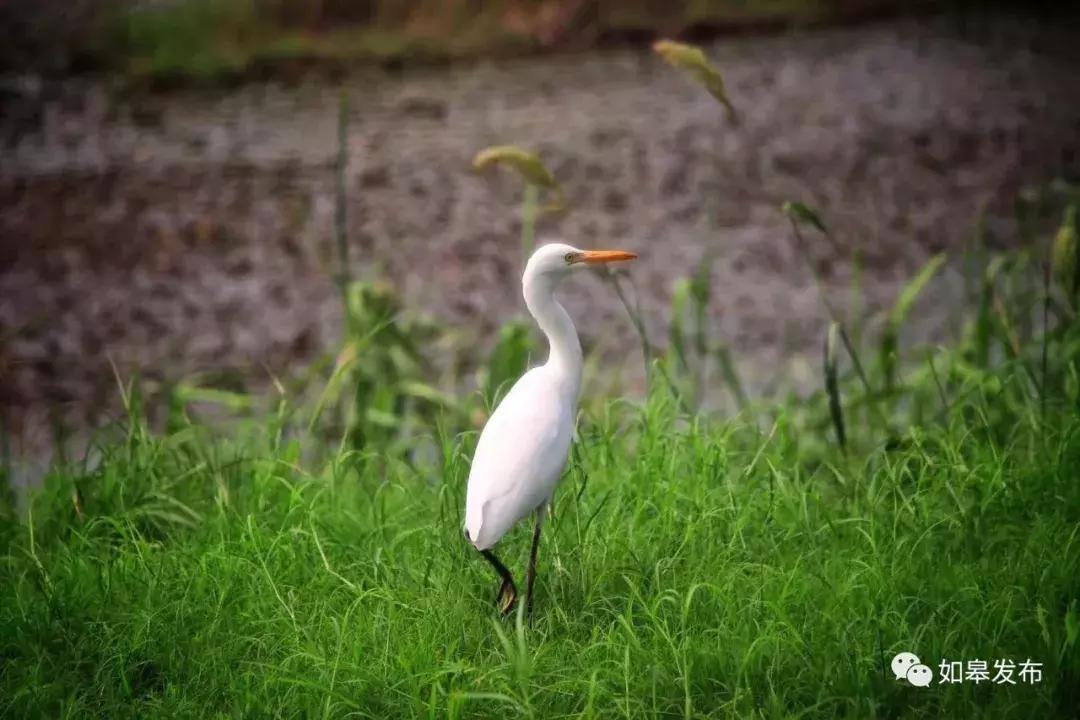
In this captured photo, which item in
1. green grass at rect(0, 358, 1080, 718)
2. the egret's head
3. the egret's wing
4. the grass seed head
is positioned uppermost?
the grass seed head

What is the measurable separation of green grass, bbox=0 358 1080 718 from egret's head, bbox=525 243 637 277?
17.6 inches

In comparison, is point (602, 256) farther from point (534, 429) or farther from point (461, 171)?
point (461, 171)

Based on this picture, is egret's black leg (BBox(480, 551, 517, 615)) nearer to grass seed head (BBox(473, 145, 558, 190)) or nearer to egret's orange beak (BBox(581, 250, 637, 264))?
egret's orange beak (BBox(581, 250, 637, 264))

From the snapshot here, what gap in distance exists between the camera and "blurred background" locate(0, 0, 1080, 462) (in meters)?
4.45

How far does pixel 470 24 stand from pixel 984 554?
634 cm

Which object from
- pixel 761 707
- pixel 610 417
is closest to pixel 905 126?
pixel 610 417

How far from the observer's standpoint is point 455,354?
3.78m

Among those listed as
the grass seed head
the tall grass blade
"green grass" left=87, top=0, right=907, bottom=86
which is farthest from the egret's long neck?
"green grass" left=87, top=0, right=907, bottom=86

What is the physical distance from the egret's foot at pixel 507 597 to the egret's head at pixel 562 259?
1.55 feet

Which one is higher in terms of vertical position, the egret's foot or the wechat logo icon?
the egret's foot

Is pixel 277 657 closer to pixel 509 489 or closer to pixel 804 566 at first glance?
pixel 509 489

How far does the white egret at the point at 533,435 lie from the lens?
1.94 m

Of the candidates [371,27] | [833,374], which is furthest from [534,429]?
[371,27]

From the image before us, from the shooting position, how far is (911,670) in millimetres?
1974
